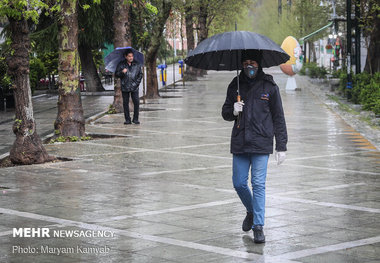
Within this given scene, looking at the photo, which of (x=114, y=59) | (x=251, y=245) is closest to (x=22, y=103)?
(x=251, y=245)

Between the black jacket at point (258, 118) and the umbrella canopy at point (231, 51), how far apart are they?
0.96 feet

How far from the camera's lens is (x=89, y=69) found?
37156 millimetres

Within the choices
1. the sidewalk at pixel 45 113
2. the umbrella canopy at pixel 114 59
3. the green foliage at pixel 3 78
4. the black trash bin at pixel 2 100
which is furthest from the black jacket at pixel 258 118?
the black trash bin at pixel 2 100

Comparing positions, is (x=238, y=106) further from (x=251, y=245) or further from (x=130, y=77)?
(x=130, y=77)

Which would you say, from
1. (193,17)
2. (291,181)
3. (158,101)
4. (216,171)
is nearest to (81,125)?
(216,171)

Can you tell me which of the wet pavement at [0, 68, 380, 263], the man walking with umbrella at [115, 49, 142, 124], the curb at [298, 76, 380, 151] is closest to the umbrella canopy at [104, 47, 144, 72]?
the man walking with umbrella at [115, 49, 142, 124]

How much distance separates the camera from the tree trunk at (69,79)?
15.9m

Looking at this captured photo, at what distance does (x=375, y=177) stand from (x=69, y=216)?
4759 millimetres

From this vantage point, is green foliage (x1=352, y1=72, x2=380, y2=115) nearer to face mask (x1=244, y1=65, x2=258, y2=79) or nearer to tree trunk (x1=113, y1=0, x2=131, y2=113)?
tree trunk (x1=113, y1=0, x2=131, y2=113)

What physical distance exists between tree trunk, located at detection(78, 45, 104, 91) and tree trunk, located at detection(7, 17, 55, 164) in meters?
24.0

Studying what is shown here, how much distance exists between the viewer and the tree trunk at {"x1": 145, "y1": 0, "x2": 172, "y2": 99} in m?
28.6

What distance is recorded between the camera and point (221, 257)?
258 inches

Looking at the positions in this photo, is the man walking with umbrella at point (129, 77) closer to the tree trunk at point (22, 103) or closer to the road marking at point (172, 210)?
the tree trunk at point (22, 103)

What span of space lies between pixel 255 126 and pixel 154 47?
22.9 m
